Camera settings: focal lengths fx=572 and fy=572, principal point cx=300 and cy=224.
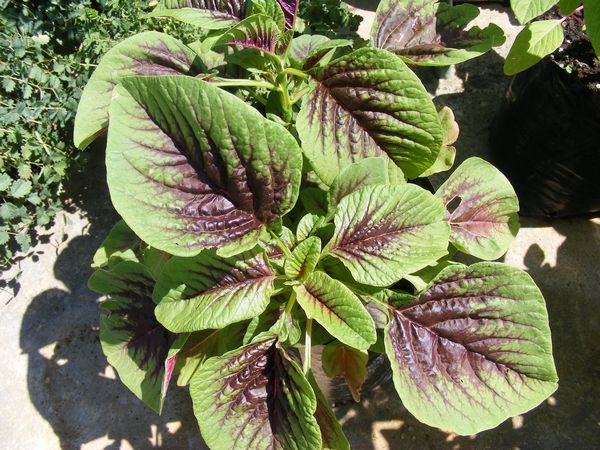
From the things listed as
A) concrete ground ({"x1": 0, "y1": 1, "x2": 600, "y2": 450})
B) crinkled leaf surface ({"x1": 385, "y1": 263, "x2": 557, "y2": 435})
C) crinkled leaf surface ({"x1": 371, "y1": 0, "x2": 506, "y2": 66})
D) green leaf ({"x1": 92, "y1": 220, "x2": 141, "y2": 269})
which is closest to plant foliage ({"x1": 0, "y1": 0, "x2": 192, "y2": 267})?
concrete ground ({"x1": 0, "y1": 1, "x2": 600, "y2": 450})

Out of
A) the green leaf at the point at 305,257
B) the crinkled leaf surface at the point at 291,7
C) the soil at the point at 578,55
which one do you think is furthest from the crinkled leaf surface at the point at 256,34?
the soil at the point at 578,55

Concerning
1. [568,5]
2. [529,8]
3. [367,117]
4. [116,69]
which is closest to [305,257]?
[367,117]

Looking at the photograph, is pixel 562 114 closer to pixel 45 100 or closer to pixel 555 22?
pixel 555 22

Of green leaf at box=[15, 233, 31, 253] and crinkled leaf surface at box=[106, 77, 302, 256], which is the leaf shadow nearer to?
green leaf at box=[15, 233, 31, 253]

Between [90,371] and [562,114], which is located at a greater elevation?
[562,114]

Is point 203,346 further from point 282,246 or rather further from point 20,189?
point 20,189

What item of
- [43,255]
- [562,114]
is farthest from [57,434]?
[562,114]
